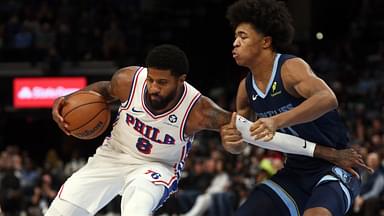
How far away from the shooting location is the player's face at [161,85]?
5.30 metres

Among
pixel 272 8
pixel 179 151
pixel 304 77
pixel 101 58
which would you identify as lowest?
pixel 101 58

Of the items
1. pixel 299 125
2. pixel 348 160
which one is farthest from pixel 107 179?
pixel 348 160

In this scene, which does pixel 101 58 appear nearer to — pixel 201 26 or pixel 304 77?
pixel 201 26

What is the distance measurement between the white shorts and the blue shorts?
550 millimetres

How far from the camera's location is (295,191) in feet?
17.6

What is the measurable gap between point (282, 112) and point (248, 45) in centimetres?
48

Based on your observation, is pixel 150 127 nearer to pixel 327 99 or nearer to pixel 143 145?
pixel 143 145

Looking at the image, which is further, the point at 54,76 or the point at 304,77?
the point at 54,76

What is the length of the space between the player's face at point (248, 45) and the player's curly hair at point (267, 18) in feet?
0.13

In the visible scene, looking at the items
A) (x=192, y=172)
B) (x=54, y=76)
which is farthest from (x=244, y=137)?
(x=54, y=76)

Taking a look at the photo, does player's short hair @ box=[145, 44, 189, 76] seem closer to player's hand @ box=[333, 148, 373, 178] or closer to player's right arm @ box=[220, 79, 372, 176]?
player's right arm @ box=[220, 79, 372, 176]

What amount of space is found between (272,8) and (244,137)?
868mm

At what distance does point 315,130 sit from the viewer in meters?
5.30

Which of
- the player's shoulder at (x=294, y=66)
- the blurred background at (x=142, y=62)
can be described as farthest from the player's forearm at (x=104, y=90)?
the blurred background at (x=142, y=62)
